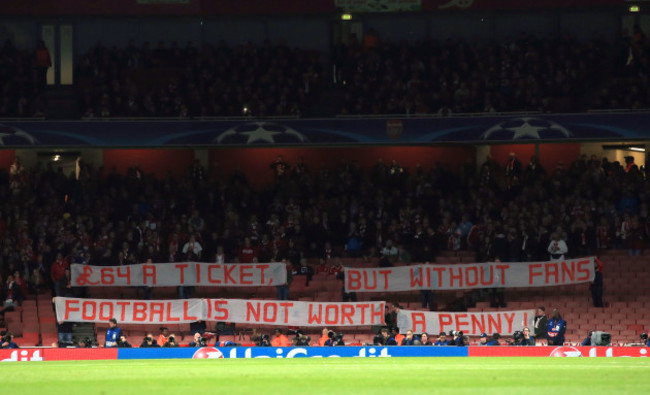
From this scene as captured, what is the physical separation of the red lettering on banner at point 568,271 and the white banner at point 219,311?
486 cm

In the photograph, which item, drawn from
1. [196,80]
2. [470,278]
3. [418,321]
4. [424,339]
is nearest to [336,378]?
[424,339]

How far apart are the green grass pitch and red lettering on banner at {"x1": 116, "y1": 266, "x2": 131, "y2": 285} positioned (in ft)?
29.8

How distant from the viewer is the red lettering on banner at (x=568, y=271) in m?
28.8

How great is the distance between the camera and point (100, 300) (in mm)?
28625

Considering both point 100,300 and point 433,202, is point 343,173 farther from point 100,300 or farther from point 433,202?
point 100,300

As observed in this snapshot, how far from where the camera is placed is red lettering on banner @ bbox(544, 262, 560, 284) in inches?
1142

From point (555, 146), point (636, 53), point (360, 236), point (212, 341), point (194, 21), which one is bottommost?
point (212, 341)

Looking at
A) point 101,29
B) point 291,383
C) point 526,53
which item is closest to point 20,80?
point 101,29

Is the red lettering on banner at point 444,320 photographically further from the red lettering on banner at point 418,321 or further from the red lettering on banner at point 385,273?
the red lettering on banner at point 385,273

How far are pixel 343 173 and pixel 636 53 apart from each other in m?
9.45

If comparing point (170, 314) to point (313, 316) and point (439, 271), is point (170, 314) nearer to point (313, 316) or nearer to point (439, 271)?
point (313, 316)

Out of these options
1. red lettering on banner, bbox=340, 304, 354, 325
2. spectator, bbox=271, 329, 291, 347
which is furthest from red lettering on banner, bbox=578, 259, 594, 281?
spectator, bbox=271, 329, 291, 347

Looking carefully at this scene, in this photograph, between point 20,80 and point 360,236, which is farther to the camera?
point 20,80

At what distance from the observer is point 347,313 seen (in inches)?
1113
